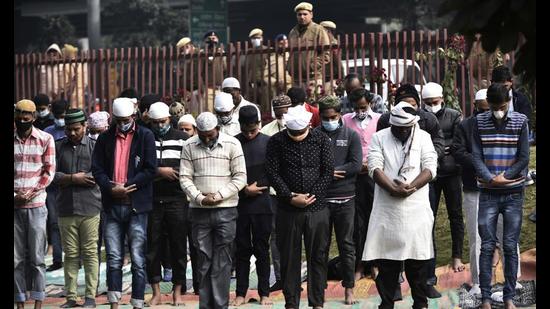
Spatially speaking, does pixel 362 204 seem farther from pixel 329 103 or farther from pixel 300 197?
pixel 300 197

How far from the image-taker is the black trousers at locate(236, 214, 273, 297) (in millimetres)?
12938

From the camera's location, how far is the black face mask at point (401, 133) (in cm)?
1151

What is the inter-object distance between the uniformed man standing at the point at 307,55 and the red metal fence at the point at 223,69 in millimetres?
24

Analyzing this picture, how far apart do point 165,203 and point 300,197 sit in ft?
6.07

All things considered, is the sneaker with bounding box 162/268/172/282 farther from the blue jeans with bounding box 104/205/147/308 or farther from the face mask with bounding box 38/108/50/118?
the face mask with bounding box 38/108/50/118

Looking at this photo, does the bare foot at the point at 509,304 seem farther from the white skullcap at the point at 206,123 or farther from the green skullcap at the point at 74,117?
the green skullcap at the point at 74,117

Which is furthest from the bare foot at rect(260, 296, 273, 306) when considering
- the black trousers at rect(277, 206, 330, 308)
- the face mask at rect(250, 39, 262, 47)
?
the face mask at rect(250, 39, 262, 47)

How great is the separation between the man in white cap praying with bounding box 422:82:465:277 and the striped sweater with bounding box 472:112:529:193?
1.20m

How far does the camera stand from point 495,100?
11.6 metres

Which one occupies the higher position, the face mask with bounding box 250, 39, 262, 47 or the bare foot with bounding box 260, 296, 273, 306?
the face mask with bounding box 250, 39, 262, 47

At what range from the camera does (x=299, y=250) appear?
12.2 metres

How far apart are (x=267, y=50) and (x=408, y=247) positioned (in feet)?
23.3
